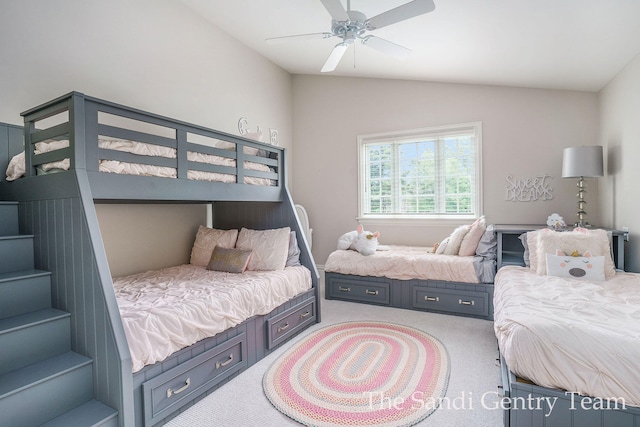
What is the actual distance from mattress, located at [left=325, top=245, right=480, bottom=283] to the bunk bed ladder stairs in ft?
8.84

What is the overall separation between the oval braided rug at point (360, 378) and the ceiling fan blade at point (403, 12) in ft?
7.93

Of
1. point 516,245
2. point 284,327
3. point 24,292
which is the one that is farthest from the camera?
point 516,245

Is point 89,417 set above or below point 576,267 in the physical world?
below

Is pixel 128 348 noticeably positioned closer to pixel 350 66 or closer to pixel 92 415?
pixel 92 415

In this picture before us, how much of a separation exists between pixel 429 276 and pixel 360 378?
1.64 m

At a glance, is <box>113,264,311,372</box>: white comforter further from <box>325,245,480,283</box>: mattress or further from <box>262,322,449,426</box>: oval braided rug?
<box>325,245,480,283</box>: mattress

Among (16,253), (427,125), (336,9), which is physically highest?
(336,9)

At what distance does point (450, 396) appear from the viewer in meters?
→ 1.99

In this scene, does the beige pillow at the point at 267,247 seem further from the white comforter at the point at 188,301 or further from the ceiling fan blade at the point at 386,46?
the ceiling fan blade at the point at 386,46

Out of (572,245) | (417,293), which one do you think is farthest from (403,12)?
(417,293)

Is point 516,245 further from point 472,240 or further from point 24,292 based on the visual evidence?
point 24,292

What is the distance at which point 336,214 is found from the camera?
5.07 meters

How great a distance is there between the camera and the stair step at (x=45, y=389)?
1373 mm

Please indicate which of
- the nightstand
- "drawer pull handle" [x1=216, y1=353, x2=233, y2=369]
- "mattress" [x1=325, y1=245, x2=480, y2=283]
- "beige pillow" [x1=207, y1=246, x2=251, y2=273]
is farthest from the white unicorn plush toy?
"drawer pull handle" [x1=216, y1=353, x2=233, y2=369]
